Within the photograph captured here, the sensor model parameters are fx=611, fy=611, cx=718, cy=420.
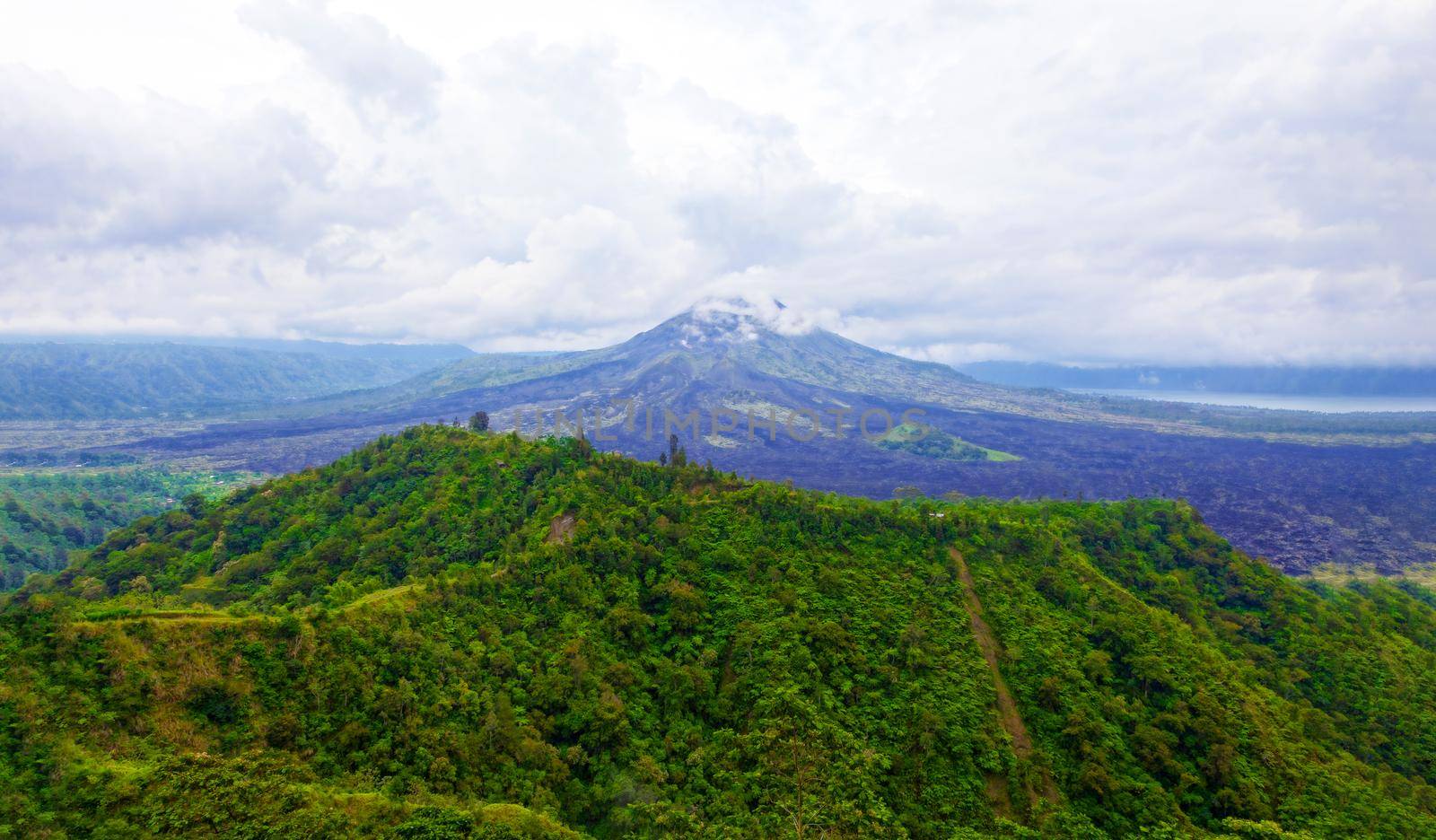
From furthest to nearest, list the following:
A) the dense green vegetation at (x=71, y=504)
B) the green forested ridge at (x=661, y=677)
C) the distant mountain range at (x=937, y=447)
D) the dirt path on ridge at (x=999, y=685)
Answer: the distant mountain range at (x=937, y=447) < the dense green vegetation at (x=71, y=504) < the dirt path on ridge at (x=999, y=685) < the green forested ridge at (x=661, y=677)

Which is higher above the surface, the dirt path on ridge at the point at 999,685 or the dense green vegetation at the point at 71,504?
the dirt path on ridge at the point at 999,685

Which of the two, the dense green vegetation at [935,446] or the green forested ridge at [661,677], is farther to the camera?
the dense green vegetation at [935,446]

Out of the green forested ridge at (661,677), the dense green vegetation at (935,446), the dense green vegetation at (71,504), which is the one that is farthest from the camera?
the dense green vegetation at (935,446)

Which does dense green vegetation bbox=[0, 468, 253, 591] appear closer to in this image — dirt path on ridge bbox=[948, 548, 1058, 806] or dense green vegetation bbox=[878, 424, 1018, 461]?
dirt path on ridge bbox=[948, 548, 1058, 806]

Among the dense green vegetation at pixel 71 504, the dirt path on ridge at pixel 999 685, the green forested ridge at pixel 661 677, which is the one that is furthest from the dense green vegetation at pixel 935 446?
the dense green vegetation at pixel 71 504

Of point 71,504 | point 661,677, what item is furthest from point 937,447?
point 71,504

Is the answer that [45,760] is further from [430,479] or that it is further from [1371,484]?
[1371,484]

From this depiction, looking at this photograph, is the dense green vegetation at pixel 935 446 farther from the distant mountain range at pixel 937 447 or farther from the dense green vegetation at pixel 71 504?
the dense green vegetation at pixel 71 504
